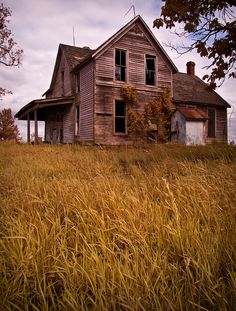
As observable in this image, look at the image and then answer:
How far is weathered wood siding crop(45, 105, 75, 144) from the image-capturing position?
20688 millimetres

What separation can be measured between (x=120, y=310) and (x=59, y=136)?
2181 centimetres

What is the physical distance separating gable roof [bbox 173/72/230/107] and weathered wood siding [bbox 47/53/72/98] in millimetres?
8232

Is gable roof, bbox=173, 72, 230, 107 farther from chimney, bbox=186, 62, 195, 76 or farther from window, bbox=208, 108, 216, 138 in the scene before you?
chimney, bbox=186, 62, 195, 76

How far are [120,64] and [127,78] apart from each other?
3.42 ft

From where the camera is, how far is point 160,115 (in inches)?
762

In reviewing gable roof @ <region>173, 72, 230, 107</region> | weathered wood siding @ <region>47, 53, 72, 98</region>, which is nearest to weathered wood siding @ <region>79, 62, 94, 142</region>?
weathered wood siding @ <region>47, 53, 72, 98</region>

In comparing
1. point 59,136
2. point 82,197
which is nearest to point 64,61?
point 59,136

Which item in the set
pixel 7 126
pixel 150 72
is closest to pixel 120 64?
pixel 150 72

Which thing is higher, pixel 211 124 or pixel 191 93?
pixel 191 93

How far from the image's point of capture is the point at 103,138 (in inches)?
691

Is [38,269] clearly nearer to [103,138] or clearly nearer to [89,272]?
[89,272]

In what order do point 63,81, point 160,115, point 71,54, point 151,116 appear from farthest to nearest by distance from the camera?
point 63,81, point 71,54, point 160,115, point 151,116

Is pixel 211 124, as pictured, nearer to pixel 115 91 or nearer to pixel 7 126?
pixel 115 91

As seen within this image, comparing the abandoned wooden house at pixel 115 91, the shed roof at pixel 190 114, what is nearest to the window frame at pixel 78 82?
the abandoned wooden house at pixel 115 91
